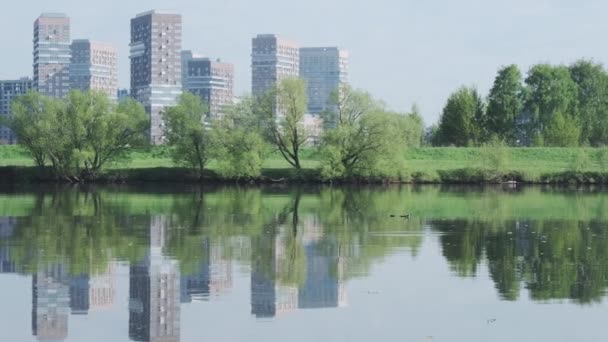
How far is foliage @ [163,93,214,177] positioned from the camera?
83.2 m

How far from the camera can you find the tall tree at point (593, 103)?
104988mm

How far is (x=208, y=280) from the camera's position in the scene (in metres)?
21.9

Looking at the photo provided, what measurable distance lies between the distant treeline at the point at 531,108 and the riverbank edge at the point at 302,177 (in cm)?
1835

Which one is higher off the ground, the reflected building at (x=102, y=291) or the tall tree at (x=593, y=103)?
the tall tree at (x=593, y=103)

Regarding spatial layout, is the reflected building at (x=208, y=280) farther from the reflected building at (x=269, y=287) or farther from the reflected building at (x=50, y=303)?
the reflected building at (x=50, y=303)

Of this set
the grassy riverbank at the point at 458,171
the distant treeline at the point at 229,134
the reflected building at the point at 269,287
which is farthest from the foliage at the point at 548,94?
the reflected building at the point at 269,287

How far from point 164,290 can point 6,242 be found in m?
10.6

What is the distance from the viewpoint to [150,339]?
16.2 meters

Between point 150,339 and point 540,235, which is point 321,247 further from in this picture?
point 150,339

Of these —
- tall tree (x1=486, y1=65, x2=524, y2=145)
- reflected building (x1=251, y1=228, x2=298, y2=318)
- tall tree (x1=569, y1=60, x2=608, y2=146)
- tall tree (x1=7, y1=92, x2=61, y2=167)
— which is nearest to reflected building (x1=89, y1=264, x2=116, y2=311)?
reflected building (x1=251, y1=228, x2=298, y2=318)

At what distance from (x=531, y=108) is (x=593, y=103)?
24.3 ft

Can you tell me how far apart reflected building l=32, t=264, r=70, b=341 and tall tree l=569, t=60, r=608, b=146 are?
8837 cm

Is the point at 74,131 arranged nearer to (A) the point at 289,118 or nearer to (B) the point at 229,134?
(B) the point at 229,134

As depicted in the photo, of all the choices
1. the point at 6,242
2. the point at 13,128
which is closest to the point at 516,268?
the point at 6,242
